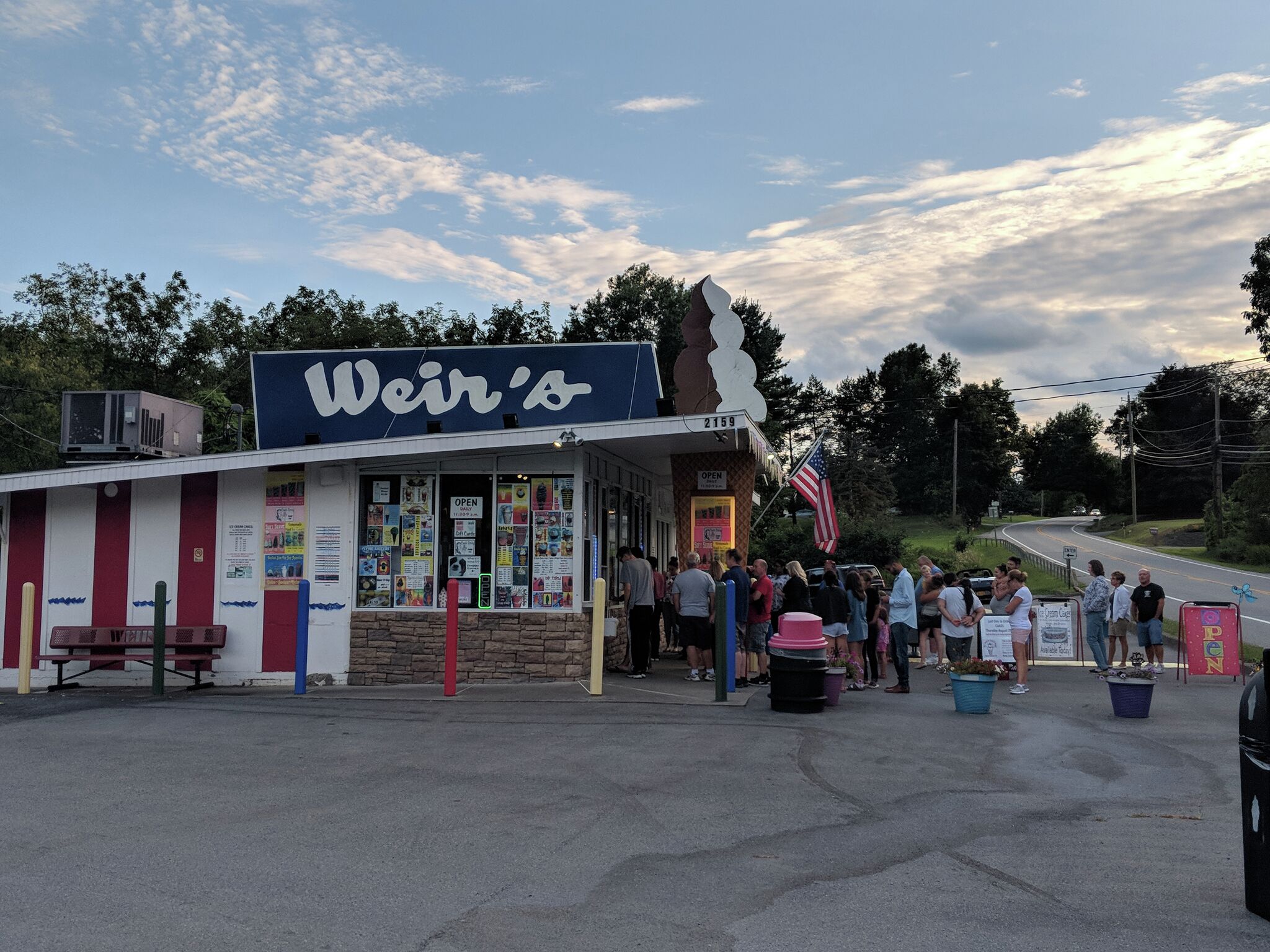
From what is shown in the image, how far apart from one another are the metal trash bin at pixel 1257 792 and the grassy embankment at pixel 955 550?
1372 centimetres

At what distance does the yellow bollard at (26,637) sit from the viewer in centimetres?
1369

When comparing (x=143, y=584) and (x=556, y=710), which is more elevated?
(x=143, y=584)

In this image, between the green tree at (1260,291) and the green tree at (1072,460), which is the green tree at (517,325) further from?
the green tree at (1072,460)

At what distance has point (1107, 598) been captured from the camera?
17984 mm

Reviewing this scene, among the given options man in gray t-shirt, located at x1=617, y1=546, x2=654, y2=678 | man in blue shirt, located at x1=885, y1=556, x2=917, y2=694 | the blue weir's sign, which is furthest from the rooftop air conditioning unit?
man in blue shirt, located at x1=885, y1=556, x2=917, y2=694

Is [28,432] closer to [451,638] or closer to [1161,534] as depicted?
[451,638]

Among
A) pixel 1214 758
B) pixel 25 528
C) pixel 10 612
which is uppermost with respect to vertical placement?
pixel 25 528

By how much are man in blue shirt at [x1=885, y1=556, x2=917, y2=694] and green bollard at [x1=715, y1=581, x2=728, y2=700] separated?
121 inches

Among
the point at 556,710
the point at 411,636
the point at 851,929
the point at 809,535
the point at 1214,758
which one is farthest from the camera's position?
the point at 809,535

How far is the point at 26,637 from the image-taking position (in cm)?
1386

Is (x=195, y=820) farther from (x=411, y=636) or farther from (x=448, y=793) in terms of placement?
(x=411, y=636)

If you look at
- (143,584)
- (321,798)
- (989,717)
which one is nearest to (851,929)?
(321,798)

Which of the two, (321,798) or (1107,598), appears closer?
(321,798)

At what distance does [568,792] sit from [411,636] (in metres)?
6.87
